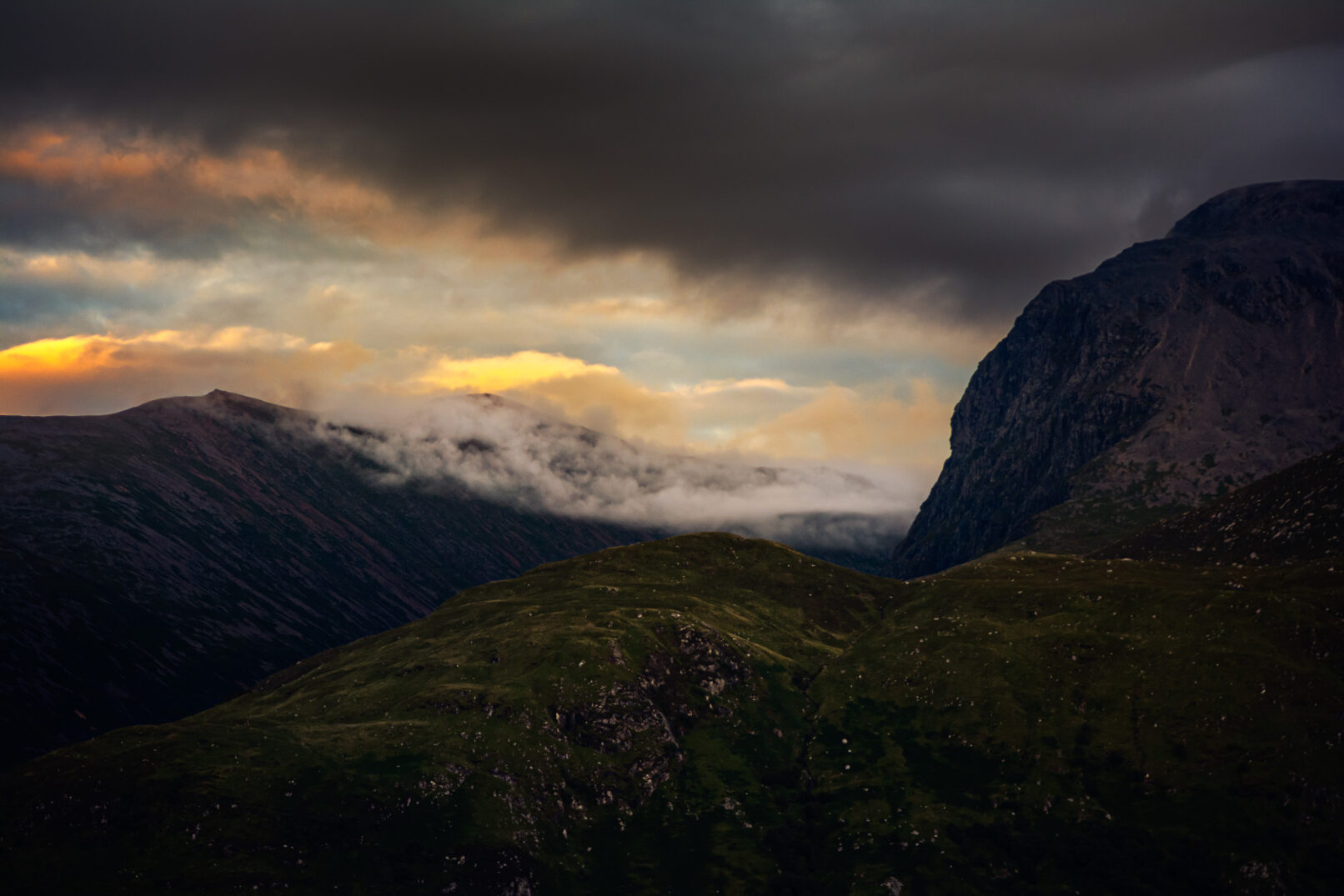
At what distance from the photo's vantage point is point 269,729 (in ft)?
447

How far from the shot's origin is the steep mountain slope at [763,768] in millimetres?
112562

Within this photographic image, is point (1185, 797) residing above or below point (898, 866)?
above

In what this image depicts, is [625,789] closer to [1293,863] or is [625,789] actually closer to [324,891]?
[324,891]

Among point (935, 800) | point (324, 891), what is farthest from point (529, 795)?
point (935, 800)

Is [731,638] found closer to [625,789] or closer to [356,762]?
[625,789]

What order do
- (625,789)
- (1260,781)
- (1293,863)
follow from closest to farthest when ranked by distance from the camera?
(1293,863), (1260,781), (625,789)

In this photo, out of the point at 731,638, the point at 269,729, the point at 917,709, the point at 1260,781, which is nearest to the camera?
the point at 1260,781

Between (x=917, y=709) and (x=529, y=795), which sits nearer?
(x=529, y=795)

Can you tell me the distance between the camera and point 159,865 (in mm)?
102688

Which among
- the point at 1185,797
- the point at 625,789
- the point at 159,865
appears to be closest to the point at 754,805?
the point at 625,789

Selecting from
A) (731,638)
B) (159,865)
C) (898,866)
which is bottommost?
(898,866)

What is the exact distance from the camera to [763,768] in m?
159

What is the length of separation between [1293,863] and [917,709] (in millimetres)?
62717

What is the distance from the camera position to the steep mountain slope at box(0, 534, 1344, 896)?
369 ft
